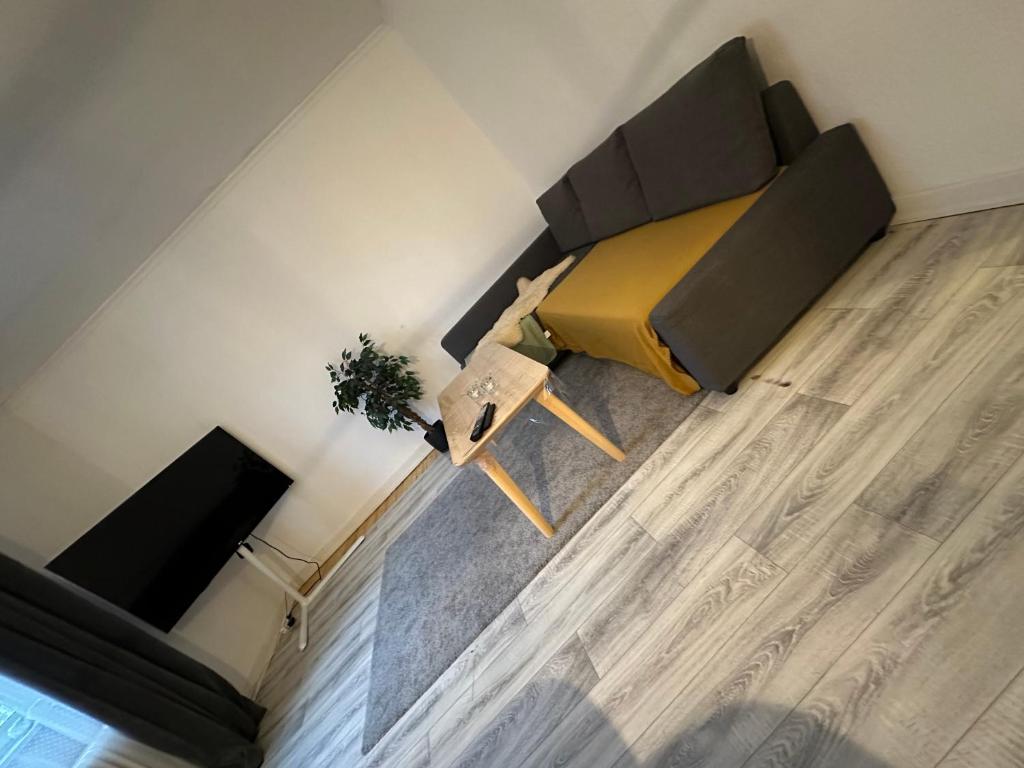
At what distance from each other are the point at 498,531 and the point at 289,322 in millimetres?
2138

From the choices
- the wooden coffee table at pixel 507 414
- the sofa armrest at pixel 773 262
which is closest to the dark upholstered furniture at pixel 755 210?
the sofa armrest at pixel 773 262

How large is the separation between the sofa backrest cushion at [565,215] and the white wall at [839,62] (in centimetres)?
38

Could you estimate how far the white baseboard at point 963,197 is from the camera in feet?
5.47

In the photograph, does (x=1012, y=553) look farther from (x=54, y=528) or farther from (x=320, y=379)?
(x=54, y=528)

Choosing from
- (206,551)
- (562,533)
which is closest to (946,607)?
(562,533)

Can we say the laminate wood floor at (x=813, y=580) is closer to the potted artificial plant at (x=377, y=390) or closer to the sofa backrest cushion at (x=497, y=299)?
the potted artificial plant at (x=377, y=390)

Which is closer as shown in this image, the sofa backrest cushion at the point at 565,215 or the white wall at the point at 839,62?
the white wall at the point at 839,62

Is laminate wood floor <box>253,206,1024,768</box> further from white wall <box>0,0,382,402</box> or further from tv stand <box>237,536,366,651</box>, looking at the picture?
white wall <box>0,0,382,402</box>

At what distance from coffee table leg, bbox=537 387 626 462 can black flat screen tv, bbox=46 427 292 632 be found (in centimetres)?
218

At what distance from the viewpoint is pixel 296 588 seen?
3402 mm

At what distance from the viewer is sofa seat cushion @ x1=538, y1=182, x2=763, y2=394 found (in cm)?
202

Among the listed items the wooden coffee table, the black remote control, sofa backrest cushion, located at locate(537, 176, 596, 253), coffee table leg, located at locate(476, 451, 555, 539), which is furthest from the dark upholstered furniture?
sofa backrest cushion, located at locate(537, 176, 596, 253)

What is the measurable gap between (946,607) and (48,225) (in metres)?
3.39

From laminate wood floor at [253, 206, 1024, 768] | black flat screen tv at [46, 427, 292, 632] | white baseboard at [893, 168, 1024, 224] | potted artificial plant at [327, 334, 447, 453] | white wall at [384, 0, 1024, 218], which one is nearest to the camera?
laminate wood floor at [253, 206, 1024, 768]
